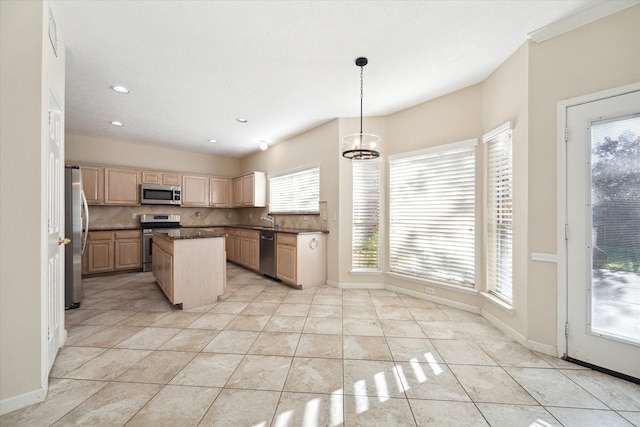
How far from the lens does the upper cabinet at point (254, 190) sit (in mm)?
5730

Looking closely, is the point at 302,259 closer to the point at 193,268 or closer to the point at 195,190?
the point at 193,268

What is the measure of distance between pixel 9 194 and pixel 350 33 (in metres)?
2.63

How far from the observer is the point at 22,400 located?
4.83 ft

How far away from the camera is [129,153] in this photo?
5430 mm

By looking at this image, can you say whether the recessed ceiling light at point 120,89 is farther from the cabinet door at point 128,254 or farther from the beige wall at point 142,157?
the cabinet door at point 128,254

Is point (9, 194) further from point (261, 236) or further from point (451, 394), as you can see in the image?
point (261, 236)

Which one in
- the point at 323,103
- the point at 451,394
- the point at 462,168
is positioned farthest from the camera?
the point at 323,103

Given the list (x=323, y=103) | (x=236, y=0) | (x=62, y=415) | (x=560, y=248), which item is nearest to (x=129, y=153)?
(x=323, y=103)

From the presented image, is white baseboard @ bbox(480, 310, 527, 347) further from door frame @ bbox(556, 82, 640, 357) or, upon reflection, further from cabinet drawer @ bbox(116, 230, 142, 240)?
cabinet drawer @ bbox(116, 230, 142, 240)

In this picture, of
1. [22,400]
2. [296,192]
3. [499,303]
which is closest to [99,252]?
[296,192]

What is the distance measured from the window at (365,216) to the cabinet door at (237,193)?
3.37 metres

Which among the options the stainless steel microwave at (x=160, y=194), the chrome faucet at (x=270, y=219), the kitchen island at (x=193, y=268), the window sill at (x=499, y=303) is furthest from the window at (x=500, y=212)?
the stainless steel microwave at (x=160, y=194)

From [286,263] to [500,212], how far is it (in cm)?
298

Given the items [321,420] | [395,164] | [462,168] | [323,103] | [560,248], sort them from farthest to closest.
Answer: [395,164], [323,103], [462,168], [560,248], [321,420]
